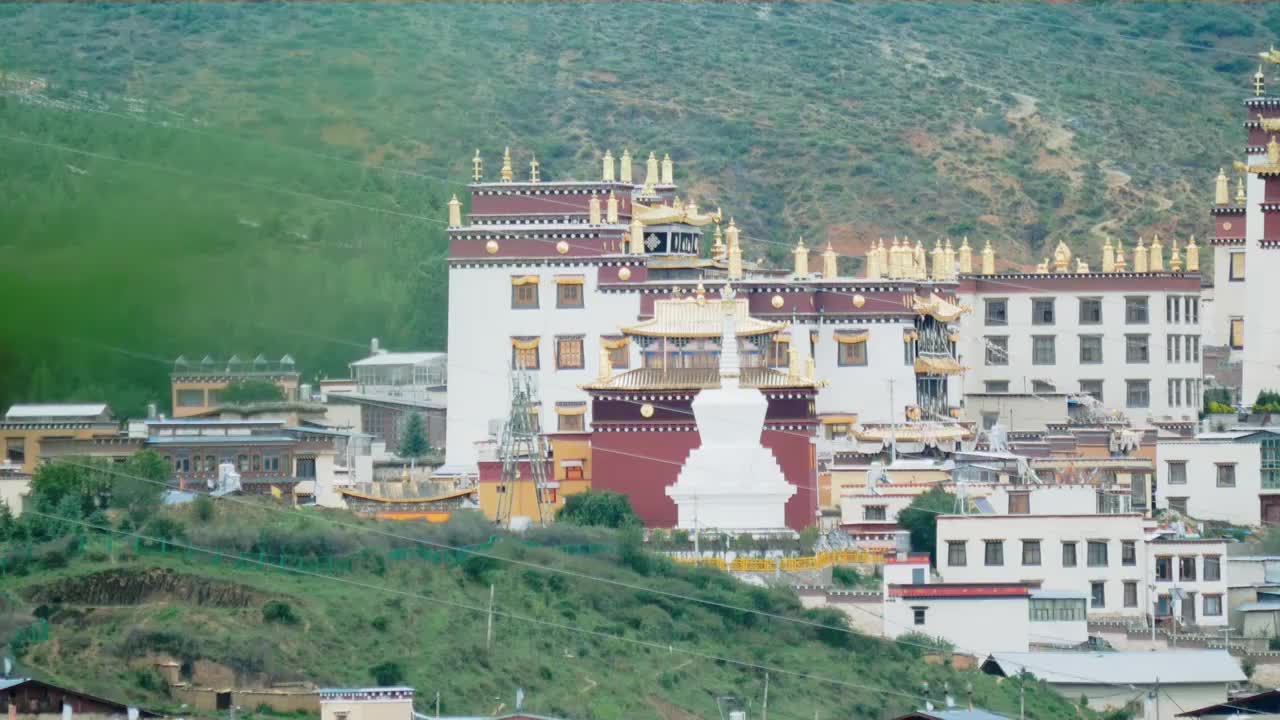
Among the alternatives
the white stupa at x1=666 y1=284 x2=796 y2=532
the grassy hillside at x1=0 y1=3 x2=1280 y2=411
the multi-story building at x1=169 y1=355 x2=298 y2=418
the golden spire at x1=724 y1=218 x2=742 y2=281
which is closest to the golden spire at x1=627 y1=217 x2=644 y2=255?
the golden spire at x1=724 y1=218 x2=742 y2=281

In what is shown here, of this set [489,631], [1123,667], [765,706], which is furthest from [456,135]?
[765,706]

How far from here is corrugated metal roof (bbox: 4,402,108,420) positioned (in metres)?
88.6

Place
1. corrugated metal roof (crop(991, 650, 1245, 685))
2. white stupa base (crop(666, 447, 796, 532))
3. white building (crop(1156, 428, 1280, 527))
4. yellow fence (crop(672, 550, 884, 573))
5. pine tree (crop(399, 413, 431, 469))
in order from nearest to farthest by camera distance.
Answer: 1. corrugated metal roof (crop(991, 650, 1245, 685))
2. yellow fence (crop(672, 550, 884, 573))
3. white stupa base (crop(666, 447, 796, 532))
4. white building (crop(1156, 428, 1280, 527))
5. pine tree (crop(399, 413, 431, 469))

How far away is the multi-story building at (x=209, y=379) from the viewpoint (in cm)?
9794

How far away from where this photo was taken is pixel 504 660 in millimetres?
74625

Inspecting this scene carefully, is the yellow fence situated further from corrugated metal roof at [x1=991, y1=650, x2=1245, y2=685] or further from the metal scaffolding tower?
corrugated metal roof at [x1=991, y1=650, x2=1245, y2=685]

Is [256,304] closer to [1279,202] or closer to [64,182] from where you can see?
[64,182]

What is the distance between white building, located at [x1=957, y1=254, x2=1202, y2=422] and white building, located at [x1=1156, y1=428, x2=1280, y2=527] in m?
13.5

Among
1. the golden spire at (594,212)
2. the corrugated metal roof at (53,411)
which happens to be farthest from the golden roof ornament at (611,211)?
the corrugated metal roof at (53,411)

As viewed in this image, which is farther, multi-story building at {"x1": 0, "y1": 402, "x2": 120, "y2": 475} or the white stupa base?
multi-story building at {"x1": 0, "y1": 402, "x2": 120, "y2": 475}

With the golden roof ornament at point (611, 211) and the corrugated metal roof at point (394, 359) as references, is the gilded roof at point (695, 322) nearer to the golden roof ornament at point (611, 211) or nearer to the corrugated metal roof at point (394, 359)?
the golden roof ornament at point (611, 211)

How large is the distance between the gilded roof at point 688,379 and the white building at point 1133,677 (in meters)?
11.9

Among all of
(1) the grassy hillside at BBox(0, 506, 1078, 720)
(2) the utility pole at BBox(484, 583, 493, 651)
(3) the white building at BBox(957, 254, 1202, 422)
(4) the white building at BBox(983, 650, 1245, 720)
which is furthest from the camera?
(3) the white building at BBox(957, 254, 1202, 422)

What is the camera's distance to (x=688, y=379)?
9119 centimetres
